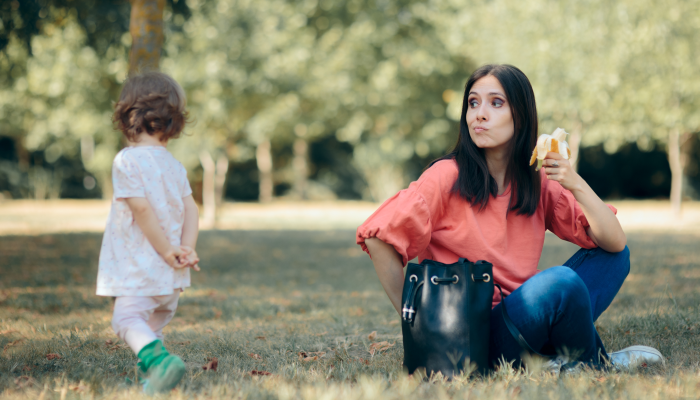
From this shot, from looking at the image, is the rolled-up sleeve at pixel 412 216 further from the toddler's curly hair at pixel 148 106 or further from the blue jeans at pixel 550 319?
the toddler's curly hair at pixel 148 106

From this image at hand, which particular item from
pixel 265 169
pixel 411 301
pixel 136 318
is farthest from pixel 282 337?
pixel 265 169

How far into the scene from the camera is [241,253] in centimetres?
955

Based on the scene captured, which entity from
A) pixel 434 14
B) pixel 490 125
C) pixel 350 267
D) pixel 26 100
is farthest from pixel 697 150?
pixel 490 125

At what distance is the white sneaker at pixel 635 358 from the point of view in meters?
2.73

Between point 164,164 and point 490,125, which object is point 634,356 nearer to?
point 490,125

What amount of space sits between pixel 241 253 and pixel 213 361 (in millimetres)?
6833

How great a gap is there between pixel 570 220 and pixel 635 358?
0.71m

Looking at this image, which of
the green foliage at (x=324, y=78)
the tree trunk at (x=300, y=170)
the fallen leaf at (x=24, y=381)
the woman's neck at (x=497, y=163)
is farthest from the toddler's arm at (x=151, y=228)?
the tree trunk at (x=300, y=170)

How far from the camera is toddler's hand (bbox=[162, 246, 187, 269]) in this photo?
2.56 metres

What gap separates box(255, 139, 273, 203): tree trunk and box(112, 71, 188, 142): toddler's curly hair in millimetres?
24124

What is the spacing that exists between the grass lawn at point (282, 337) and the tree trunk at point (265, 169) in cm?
1916

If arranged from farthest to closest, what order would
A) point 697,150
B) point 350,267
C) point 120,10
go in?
point 697,150 < point 350,267 < point 120,10

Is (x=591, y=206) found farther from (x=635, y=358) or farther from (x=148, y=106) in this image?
(x=148, y=106)

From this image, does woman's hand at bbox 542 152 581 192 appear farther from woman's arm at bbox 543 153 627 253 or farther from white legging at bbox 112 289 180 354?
white legging at bbox 112 289 180 354
